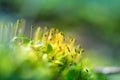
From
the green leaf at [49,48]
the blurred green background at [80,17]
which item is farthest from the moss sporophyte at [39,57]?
the blurred green background at [80,17]

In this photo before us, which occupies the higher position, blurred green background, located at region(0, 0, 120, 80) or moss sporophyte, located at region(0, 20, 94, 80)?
blurred green background, located at region(0, 0, 120, 80)

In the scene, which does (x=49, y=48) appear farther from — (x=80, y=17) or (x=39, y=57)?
(x=80, y=17)

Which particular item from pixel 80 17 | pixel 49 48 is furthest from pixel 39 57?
pixel 80 17

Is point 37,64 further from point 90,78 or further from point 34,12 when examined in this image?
point 34,12

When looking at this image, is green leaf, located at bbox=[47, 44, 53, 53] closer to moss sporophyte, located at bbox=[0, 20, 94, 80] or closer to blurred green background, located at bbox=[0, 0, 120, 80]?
moss sporophyte, located at bbox=[0, 20, 94, 80]

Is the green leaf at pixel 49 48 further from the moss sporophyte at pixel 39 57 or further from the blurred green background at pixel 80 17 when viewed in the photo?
the blurred green background at pixel 80 17

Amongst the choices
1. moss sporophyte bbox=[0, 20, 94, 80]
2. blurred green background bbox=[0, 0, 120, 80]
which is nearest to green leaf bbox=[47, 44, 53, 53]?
moss sporophyte bbox=[0, 20, 94, 80]

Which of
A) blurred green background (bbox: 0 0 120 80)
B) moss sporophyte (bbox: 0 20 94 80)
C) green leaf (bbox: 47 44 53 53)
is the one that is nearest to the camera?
moss sporophyte (bbox: 0 20 94 80)
